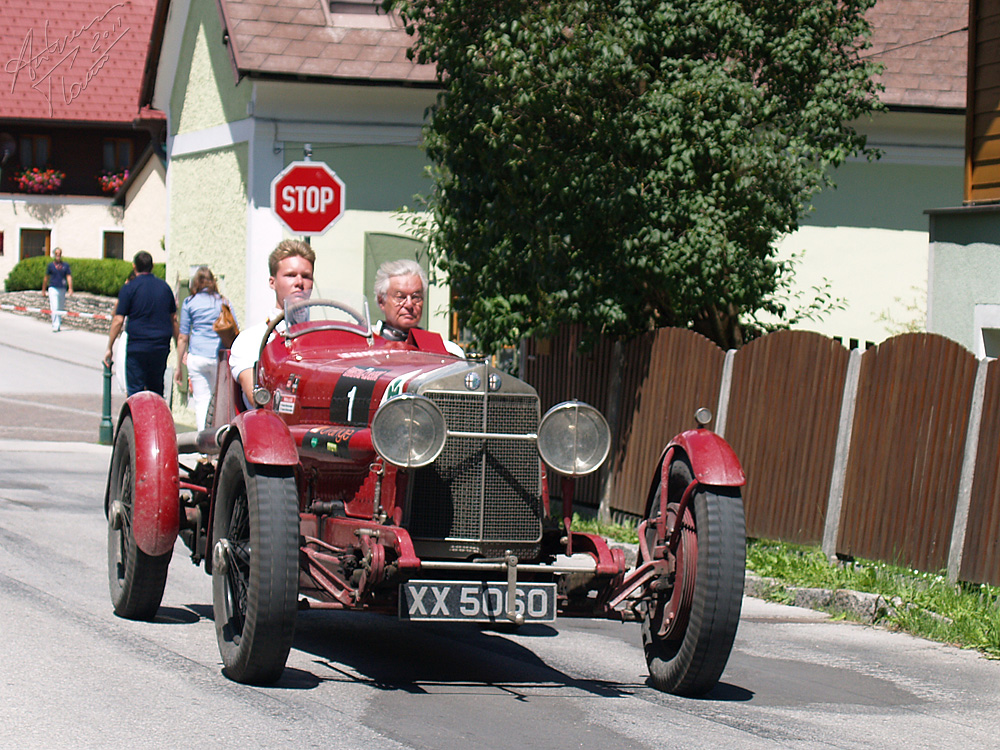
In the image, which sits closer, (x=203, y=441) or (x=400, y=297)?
(x=400, y=297)

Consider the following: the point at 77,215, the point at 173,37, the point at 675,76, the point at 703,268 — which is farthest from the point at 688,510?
the point at 77,215

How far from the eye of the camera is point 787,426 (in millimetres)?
10547

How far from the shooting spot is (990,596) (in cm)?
842

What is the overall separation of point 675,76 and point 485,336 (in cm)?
273

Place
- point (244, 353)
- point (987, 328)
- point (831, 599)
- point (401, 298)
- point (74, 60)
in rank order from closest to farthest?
point (401, 298), point (244, 353), point (831, 599), point (987, 328), point (74, 60)

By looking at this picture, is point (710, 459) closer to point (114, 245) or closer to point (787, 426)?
point (787, 426)

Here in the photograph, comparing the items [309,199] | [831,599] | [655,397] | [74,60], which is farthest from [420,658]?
[74,60]

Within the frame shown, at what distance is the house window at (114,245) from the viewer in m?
50.1

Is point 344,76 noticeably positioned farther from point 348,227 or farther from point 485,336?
point 485,336

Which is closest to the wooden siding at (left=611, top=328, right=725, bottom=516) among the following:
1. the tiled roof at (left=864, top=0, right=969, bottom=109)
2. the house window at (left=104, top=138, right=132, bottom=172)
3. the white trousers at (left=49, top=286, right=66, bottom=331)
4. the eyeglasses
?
the eyeglasses

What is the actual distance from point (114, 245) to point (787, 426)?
140 ft

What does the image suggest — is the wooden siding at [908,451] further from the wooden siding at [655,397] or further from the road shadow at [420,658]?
the road shadow at [420,658]

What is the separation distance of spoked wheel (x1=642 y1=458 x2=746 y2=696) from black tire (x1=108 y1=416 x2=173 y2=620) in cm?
243

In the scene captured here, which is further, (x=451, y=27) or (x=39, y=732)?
(x=451, y=27)
